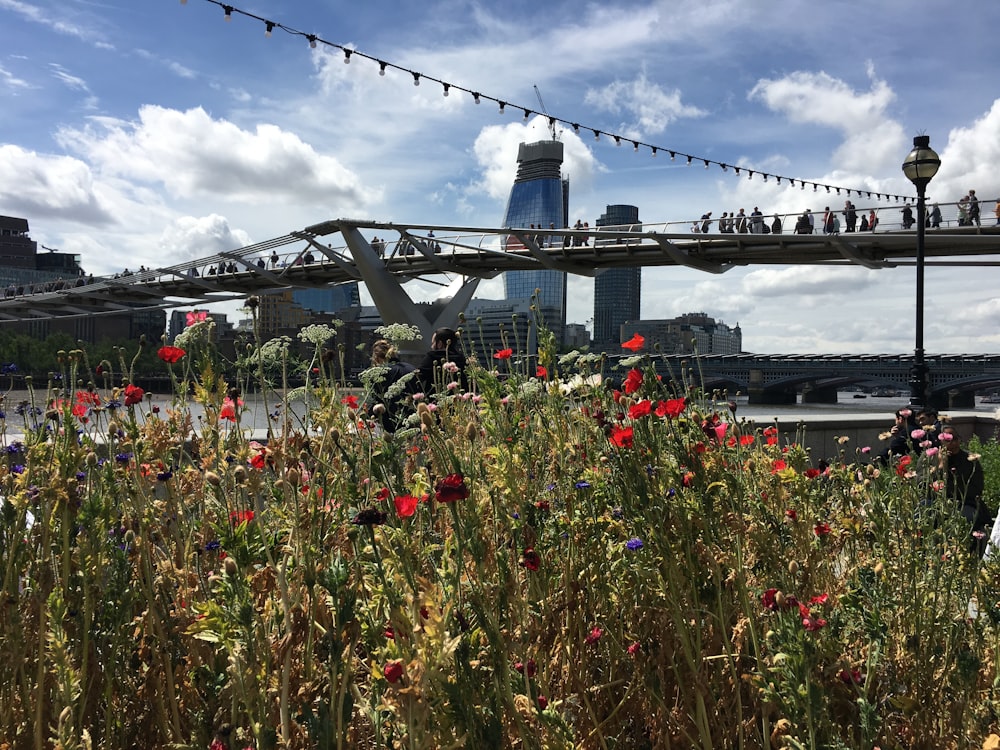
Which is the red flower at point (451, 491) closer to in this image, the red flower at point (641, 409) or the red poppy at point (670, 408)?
the red flower at point (641, 409)

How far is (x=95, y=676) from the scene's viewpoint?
1830mm

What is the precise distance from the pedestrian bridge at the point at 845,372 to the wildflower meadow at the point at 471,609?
56.8m

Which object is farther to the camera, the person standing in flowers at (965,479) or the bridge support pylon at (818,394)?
the bridge support pylon at (818,394)

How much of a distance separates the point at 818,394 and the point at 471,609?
75.8m

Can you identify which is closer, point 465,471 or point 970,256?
point 465,471

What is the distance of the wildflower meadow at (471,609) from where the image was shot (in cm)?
136

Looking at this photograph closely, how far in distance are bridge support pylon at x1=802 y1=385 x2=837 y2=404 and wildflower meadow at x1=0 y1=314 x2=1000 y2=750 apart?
239 feet

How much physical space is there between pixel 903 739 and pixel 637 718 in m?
0.67

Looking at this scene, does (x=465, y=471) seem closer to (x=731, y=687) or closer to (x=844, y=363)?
(x=731, y=687)

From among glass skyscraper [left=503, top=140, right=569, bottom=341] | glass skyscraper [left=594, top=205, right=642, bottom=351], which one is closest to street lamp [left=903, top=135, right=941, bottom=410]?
glass skyscraper [left=503, top=140, right=569, bottom=341]

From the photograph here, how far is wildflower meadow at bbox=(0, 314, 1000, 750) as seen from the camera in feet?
4.46

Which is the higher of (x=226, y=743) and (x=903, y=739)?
(x=226, y=743)

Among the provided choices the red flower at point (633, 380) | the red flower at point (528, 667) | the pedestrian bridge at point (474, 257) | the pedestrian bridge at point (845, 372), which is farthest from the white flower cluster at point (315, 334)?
the pedestrian bridge at point (845, 372)

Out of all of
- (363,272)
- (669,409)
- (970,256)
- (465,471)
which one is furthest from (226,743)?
(363,272)
